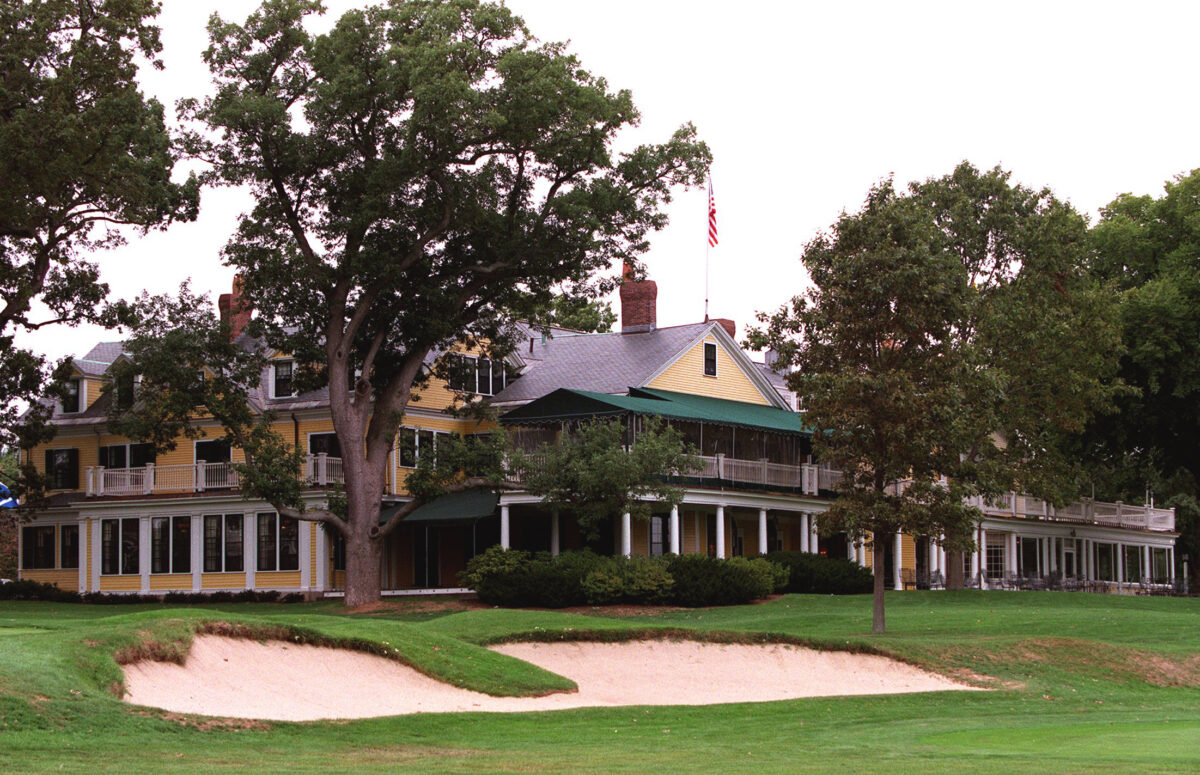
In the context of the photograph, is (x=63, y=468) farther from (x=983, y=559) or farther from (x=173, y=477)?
(x=983, y=559)

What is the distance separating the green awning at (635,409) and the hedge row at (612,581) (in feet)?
14.2

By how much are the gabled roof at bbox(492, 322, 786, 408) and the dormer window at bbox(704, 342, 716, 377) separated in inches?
17.0

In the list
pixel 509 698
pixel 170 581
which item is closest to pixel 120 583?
pixel 170 581

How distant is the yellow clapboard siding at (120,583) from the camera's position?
49.0 meters

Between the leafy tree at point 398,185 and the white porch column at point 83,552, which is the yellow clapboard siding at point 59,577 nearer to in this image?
the white porch column at point 83,552

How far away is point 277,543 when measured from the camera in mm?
46875

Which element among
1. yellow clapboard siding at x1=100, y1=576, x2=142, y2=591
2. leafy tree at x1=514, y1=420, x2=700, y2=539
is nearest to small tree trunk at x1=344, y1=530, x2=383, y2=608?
leafy tree at x1=514, y1=420, x2=700, y2=539

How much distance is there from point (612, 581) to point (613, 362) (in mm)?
12963

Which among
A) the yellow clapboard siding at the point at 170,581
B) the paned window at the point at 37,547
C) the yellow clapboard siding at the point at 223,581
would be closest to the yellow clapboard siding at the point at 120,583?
the yellow clapboard siding at the point at 170,581

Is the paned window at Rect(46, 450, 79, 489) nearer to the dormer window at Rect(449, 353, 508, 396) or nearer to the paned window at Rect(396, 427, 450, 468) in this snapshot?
the paned window at Rect(396, 427, 450, 468)

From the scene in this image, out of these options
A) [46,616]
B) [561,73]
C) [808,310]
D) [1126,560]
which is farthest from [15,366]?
[1126,560]

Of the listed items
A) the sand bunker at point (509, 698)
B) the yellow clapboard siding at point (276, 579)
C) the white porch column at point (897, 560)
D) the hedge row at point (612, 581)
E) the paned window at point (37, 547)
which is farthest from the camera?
Answer: the paned window at point (37, 547)

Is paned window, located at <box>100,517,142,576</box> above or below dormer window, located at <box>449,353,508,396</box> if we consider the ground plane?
below

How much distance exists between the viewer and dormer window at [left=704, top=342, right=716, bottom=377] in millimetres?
48938
